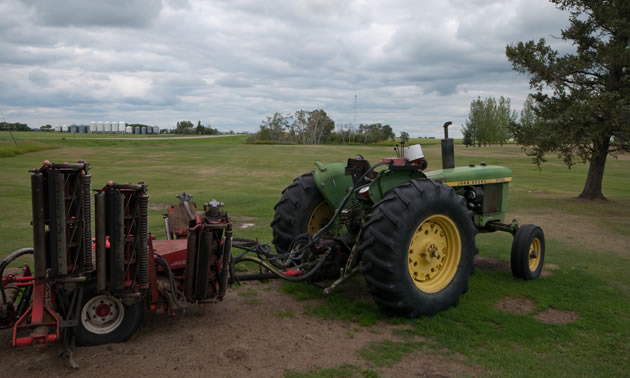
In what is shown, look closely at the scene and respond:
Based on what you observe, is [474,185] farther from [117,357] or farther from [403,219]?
[117,357]

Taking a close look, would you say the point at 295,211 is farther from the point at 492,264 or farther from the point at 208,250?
the point at 492,264

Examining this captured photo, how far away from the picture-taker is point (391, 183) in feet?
18.7

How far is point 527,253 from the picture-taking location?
262 inches

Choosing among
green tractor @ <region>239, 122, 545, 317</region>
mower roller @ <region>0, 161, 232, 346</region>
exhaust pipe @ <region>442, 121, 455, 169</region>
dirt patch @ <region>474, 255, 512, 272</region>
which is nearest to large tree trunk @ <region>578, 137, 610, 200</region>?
dirt patch @ <region>474, 255, 512, 272</region>

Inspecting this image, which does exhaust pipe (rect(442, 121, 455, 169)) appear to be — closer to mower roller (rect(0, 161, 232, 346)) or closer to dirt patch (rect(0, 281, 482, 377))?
dirt patch (rect(0, 281, 482, 377))

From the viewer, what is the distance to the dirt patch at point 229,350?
3.82m

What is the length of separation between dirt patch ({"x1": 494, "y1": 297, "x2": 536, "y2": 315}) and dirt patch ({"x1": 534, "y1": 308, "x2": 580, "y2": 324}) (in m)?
0.15

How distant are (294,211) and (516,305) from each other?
306 cm

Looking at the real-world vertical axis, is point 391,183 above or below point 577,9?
below

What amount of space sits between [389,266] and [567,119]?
44.1ft

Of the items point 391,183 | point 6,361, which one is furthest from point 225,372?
point 391,183

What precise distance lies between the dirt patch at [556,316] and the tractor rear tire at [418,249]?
954mm

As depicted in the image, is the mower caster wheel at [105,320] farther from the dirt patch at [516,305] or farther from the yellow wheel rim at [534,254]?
the yellow wheel rim at [534,254]

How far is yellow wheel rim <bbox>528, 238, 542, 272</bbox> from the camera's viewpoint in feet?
23.1
